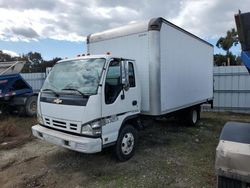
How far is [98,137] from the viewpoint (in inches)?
193

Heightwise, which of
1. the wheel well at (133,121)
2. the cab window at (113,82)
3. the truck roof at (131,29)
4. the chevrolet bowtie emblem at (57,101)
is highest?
the truck roof at (131,29)

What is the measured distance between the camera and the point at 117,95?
213 inches

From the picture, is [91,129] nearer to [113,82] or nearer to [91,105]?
[91,105]

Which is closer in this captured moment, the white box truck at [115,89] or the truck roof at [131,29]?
the white box truck at [115,89]

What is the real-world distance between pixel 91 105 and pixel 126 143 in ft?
4.57

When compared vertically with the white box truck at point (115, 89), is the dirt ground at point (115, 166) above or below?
below

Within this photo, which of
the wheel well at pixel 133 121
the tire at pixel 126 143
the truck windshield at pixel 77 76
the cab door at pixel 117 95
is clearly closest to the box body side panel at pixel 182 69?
the wheel well at pixel 133 121

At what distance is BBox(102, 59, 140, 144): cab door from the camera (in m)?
5.14

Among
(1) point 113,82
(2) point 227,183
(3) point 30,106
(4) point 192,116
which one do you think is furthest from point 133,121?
(3) point 30,106

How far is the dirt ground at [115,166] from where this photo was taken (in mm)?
4898

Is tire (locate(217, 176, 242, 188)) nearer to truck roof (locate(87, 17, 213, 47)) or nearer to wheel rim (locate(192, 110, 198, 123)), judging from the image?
truck roof (locate(87, 17, 213, 47))

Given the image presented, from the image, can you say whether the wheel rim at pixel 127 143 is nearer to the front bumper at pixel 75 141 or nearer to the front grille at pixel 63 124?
the front bumper at pixel 75 141

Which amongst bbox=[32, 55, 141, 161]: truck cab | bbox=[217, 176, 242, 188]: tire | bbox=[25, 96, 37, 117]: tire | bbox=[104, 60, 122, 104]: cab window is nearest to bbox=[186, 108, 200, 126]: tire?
bbox=[32, 55, 141, 161]: truck cab

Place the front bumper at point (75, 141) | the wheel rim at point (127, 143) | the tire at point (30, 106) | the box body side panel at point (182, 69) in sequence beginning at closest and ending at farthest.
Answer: the front bumper at point (75, 141) < the wheel rim at point (127, 143) < the box body side panel at point (182, 69) < the tire at point (30, 106)
